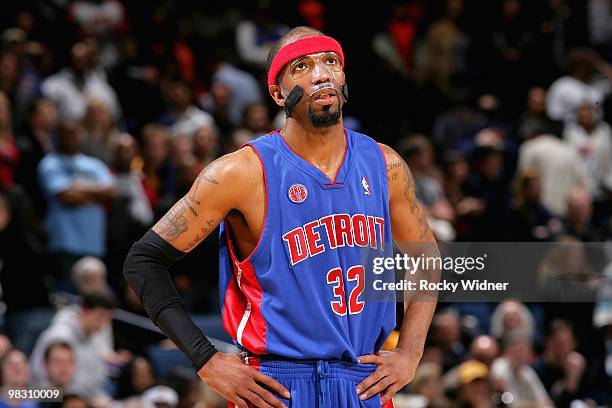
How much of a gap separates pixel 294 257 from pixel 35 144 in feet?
21.4

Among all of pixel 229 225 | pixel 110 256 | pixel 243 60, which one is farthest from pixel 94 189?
pixel 229 225

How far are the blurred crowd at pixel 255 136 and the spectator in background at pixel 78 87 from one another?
0.02 metres

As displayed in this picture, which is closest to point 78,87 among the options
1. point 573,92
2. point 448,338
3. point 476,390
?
point 448,338

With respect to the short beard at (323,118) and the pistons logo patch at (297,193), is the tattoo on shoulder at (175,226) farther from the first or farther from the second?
the short beard at (323,118)

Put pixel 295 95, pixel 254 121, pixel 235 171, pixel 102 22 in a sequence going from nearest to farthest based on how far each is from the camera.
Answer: pixel 235 171
pixel 295 95
pixel 254 121
pixel 102 22

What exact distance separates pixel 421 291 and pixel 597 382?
579cm

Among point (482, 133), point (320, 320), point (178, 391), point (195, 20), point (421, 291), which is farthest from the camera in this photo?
point (195, 20)

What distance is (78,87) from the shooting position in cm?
1180

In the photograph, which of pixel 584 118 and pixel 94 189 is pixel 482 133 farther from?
pixel 94 189

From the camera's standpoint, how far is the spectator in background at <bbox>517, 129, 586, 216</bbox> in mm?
12734

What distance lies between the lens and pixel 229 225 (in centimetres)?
464

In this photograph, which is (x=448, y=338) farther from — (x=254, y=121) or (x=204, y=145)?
(x=254, y=121)

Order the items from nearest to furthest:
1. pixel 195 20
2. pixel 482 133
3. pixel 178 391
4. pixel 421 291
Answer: pixel 421 291 → pixel 178 391 → pixel 482 133 → pixel 195 20

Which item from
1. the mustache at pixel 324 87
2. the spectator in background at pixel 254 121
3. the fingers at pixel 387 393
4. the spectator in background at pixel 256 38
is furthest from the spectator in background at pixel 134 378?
the spectator in background at pixel 256 38
